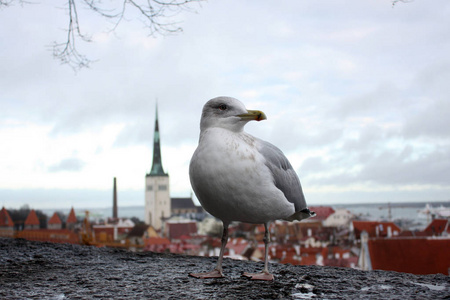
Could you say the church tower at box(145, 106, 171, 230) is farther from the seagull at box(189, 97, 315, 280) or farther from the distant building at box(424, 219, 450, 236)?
the seagull at box(189, 97, 315, 280)

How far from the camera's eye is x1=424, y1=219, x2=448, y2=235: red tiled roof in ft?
55.8

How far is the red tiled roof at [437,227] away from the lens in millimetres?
16997

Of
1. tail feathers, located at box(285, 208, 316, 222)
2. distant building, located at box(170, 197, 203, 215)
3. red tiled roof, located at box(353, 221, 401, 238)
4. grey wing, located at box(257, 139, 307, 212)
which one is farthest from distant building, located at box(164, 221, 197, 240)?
grey wing, located at box(257, 139, 307, 212)

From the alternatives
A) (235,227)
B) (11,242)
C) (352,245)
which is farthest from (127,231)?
(11,242)

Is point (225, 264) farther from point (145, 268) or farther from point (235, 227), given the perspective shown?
point (235, 227)

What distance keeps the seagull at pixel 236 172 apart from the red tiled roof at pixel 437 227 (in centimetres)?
1617

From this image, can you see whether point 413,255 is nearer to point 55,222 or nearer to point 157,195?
point 55,222

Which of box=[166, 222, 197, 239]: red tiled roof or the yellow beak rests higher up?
the yellow beak

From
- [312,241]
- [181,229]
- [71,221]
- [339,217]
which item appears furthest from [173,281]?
[181,229]

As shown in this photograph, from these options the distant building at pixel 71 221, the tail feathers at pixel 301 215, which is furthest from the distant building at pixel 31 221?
the tail feathers at pixel 301 215

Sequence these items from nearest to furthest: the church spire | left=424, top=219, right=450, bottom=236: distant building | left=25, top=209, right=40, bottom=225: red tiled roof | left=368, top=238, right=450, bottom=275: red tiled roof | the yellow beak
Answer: the yellow beak → left=368, top=238, right=450, bottom=275: red tiled roof → left=25, top=209, right=40, bottom=225: red tiled roof → left=424, top=219, right=450, bottom=236: distant building → the church spire

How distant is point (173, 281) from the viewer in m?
2.44

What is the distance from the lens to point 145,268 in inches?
110

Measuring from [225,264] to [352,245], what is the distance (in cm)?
1676
